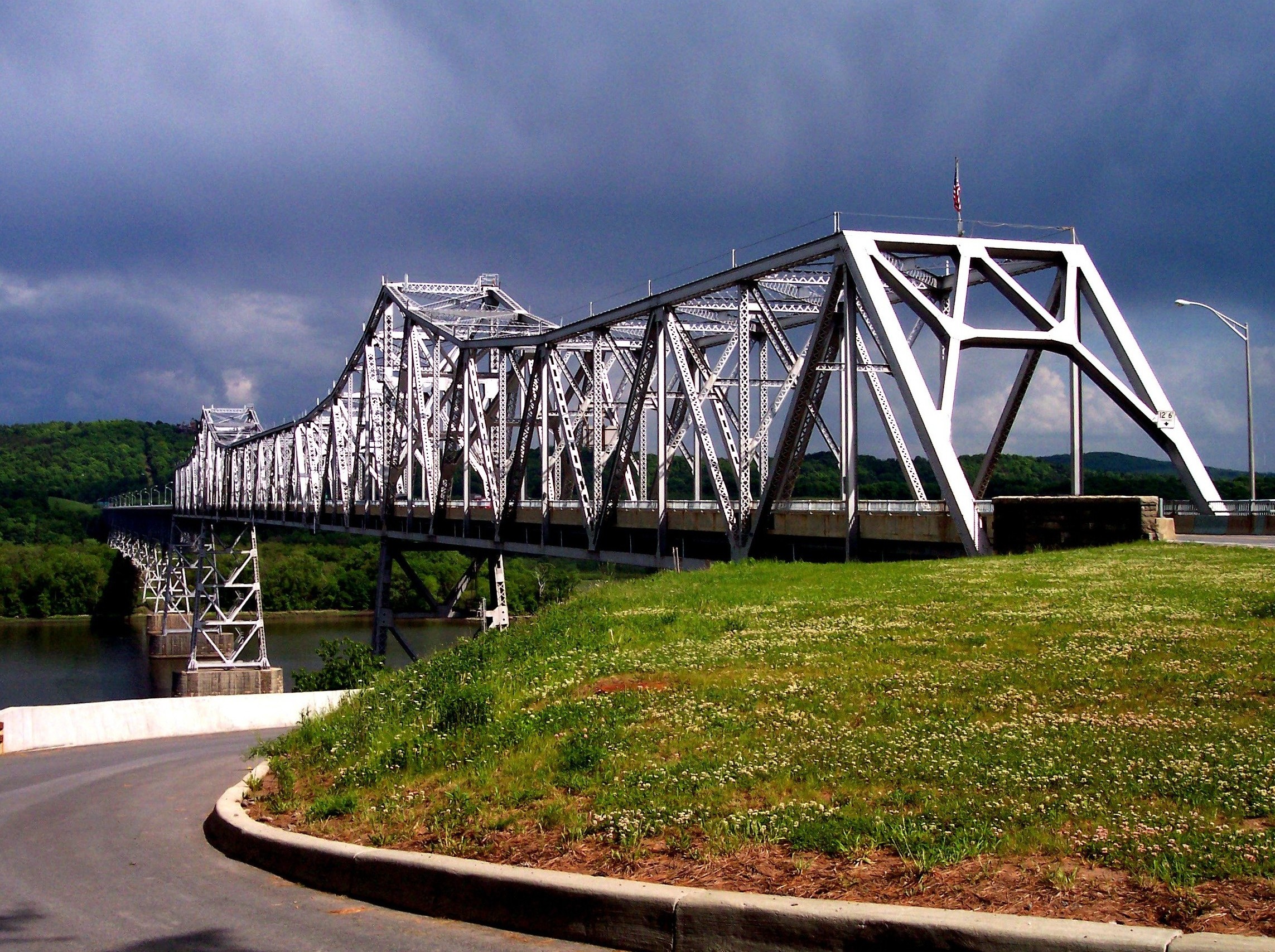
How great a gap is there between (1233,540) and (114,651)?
92916 mm

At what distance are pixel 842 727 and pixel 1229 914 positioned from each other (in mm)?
3448

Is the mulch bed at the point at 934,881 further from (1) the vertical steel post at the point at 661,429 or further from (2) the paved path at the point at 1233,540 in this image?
(1) the vertical steel post at the point at 661,429

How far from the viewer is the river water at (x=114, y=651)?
2650 inches

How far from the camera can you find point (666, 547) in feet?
109

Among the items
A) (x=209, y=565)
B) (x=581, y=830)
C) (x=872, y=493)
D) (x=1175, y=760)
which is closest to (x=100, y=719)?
(x=581, y=830)

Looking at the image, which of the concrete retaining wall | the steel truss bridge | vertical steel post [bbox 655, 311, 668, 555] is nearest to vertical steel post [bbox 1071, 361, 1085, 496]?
the steel truss bridge

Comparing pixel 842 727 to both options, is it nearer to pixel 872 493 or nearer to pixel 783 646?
pixel 783 646

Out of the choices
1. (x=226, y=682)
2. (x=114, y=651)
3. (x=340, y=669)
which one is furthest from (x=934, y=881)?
(x=114, y=651)

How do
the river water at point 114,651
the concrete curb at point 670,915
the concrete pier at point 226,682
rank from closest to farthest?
the concrete curb at point 670,915, the concrete pier at point 226,682, the river water at point 114,651

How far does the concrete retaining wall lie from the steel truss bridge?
10.2m

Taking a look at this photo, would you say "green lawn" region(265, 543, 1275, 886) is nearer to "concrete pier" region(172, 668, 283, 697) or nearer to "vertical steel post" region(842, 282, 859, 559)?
"vertical steel post" region(842, 282, 859, 559)

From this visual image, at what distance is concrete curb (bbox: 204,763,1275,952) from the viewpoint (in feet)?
16.5

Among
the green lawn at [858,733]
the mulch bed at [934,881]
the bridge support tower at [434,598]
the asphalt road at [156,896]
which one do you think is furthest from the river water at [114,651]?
the mulch bed at [934,881]

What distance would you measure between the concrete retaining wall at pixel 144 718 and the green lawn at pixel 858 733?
324 inches
